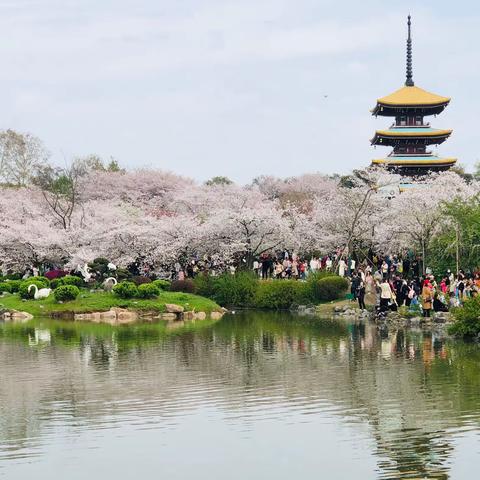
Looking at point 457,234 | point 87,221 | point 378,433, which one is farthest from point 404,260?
point 378,433

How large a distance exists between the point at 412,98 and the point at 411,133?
109 inches

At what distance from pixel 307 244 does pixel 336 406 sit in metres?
37.2

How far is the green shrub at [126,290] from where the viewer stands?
141 ft

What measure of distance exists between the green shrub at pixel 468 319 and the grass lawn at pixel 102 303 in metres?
14.8

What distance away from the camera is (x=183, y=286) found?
47594 mm

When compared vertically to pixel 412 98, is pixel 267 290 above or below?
below

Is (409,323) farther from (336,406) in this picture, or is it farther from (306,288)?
(336,406)

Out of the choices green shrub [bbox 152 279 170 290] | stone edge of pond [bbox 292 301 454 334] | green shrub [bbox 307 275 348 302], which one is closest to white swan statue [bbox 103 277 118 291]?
green shrub [bbox 152 279 170 290]

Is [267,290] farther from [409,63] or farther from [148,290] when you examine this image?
[409,63]

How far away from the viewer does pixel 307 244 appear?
5650cm

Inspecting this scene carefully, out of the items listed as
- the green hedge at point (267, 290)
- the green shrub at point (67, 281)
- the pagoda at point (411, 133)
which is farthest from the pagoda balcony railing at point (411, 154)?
the green shrub at point (67, 281)

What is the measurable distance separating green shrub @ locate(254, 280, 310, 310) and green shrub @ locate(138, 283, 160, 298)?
550 centimetres

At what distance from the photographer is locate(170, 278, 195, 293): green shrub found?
47594 millimetres

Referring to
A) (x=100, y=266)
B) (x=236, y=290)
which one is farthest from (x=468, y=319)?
(x=100, y=266)
